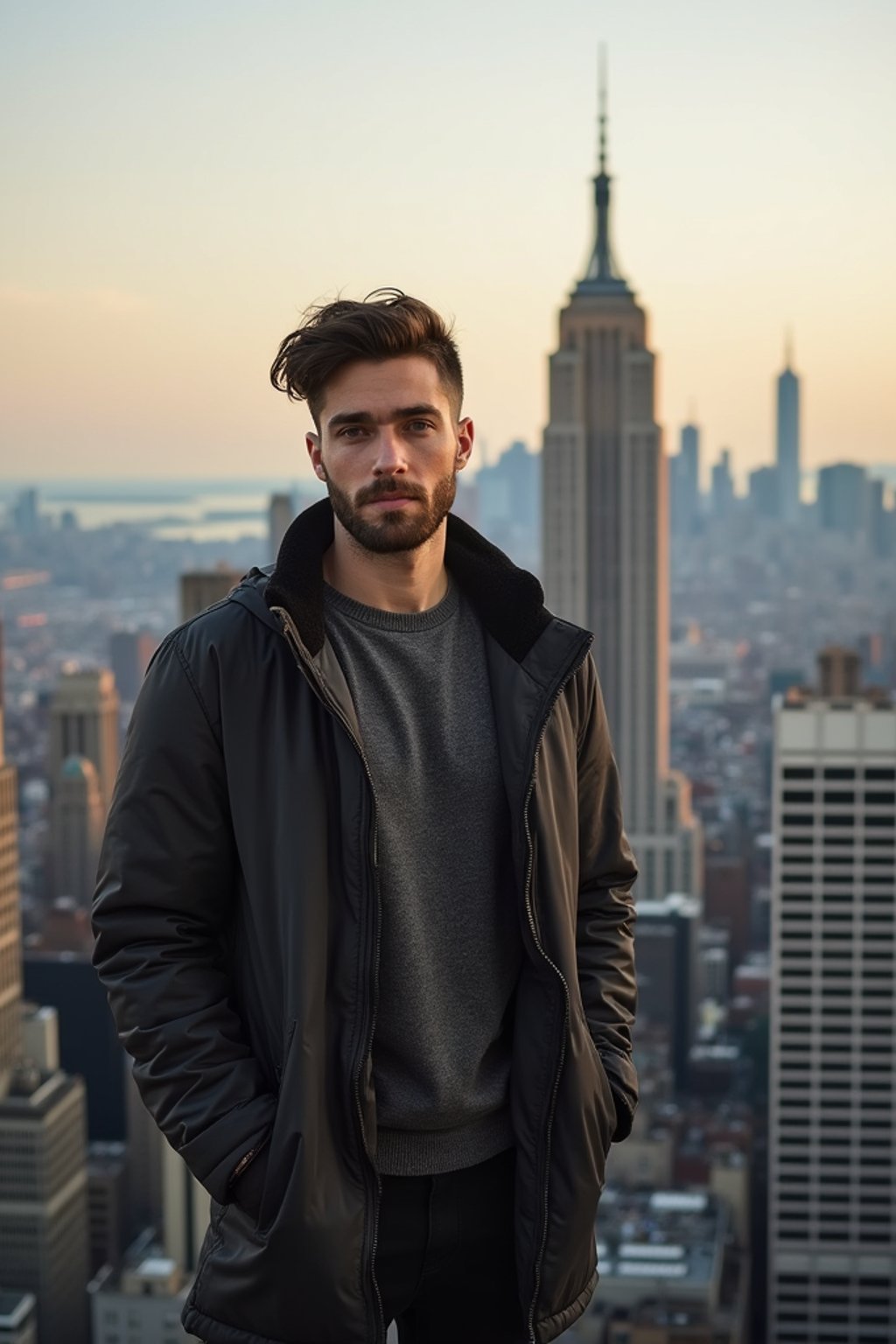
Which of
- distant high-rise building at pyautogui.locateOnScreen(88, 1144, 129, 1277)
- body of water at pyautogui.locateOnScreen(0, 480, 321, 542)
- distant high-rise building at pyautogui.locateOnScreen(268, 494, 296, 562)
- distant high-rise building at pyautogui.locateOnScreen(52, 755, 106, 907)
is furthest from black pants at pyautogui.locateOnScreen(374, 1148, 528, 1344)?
distant high-rise building at pyautogui.locateOnScreen(52, 755, 106, 907)

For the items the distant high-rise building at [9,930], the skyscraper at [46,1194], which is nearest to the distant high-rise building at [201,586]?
the distant high-rise building at [9,930]

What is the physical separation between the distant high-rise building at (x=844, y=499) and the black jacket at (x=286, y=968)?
49.1 meters

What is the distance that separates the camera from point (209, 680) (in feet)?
6.10

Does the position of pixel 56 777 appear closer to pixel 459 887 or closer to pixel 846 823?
pixel 846 823

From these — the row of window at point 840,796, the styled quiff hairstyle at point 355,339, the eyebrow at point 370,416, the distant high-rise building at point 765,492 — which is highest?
the distant high-rise building at point 765,492

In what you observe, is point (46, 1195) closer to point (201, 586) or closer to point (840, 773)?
point (201, 586)

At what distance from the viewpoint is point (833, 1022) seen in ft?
71.8

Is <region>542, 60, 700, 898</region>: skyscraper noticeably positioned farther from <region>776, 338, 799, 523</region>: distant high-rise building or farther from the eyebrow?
the eyebrow

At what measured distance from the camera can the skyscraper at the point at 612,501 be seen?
4456cm

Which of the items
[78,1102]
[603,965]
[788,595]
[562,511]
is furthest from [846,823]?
[788,595]

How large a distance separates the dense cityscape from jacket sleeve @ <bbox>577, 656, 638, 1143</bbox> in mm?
12593

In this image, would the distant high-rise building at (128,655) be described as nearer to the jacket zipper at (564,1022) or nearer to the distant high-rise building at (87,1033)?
the distant high-rise building at (87,1033)

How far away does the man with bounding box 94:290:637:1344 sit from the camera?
180cm

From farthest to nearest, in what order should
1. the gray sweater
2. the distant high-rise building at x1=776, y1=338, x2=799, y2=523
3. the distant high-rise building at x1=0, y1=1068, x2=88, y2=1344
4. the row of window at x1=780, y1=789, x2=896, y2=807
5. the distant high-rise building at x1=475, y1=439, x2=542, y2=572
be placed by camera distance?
1. the distant high-rise building at x1=776, y1=338, x2=799, y2=523
2. the distant high-rise building at x1=475, y1=439, x2=542, y2=572
3. the row of window at x1=780, y1=789, x2=896, y2=807
4. the distant high-rise building at x1=0, y1=1068, x2=88, y2=1344
5. the gray sweater
